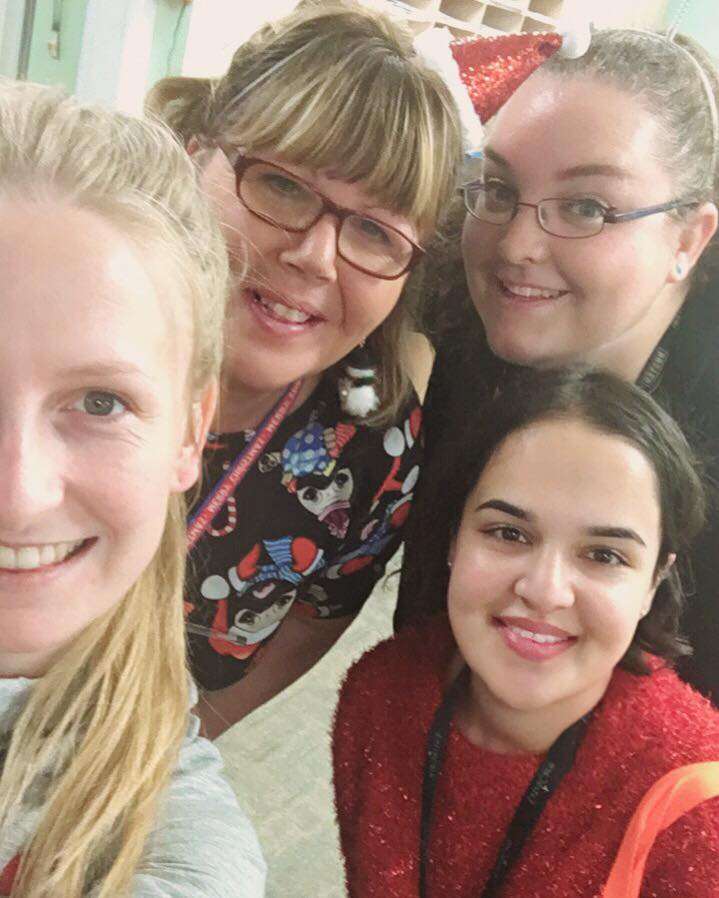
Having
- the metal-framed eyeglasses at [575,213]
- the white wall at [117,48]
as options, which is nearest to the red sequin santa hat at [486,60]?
the metal-framed eyeglasses at [575,213]

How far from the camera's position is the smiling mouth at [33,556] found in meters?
0.64

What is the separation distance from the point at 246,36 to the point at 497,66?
329 millimetres

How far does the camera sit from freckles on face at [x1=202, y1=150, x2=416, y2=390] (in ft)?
2.98

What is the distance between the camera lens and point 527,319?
1.02 metres

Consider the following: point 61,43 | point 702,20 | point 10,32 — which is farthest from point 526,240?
point 10,32

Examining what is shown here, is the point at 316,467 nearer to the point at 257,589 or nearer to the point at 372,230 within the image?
the point at 257,589

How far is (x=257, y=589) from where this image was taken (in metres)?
1.13

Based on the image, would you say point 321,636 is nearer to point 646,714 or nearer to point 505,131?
point 646,714

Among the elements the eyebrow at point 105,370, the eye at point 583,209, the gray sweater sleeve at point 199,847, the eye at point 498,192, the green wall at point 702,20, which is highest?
the green wall at point 702,20

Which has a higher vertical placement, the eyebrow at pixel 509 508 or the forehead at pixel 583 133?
the forehead at pixel 583 133

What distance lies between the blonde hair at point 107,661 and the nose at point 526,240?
35 cm

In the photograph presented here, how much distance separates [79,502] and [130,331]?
0.13 meters

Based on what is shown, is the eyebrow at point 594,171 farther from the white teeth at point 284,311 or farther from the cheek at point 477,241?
the white teeth at point 284,311

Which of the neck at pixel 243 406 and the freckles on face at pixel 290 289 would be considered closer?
the freckles on face at pixel 290 289
